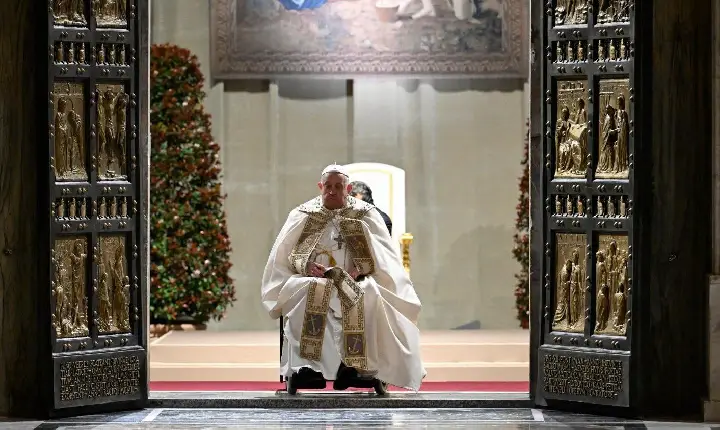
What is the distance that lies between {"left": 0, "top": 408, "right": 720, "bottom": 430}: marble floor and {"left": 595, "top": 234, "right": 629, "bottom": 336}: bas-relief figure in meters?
0.53

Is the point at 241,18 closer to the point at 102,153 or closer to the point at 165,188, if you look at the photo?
the point at 165,188

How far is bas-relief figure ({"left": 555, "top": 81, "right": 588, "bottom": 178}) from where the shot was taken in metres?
9.06

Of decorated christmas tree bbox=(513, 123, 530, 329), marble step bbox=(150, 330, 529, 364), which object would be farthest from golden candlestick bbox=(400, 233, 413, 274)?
decorated christmas tree bbox=(513, 123, 530, 329)

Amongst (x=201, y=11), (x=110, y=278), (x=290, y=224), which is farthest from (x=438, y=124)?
(x=110, y=278)

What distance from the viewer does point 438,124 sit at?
45.4 feet

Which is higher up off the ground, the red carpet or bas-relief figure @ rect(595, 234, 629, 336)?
bas-relief figure @ rect(595, 234, 629, 336)

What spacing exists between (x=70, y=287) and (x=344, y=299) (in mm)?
1564

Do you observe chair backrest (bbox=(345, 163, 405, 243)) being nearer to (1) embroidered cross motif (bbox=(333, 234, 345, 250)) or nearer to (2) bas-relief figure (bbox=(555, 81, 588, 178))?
(1) embroidered cross motif (bbox=(333, 234, 345, 250))

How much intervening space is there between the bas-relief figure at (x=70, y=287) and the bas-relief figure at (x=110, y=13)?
1.22 m

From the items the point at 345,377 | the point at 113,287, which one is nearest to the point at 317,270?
the point at 345,377

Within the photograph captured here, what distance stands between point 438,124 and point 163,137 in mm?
2400

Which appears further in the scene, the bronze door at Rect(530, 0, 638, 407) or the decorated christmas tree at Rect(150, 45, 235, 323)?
the decorated christmas tree at Rect(150, 45, 235, 323)

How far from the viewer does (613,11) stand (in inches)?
351

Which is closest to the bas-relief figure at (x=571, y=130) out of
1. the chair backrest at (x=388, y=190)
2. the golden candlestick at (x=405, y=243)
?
the golden candlestick at (x=405, y=243)
